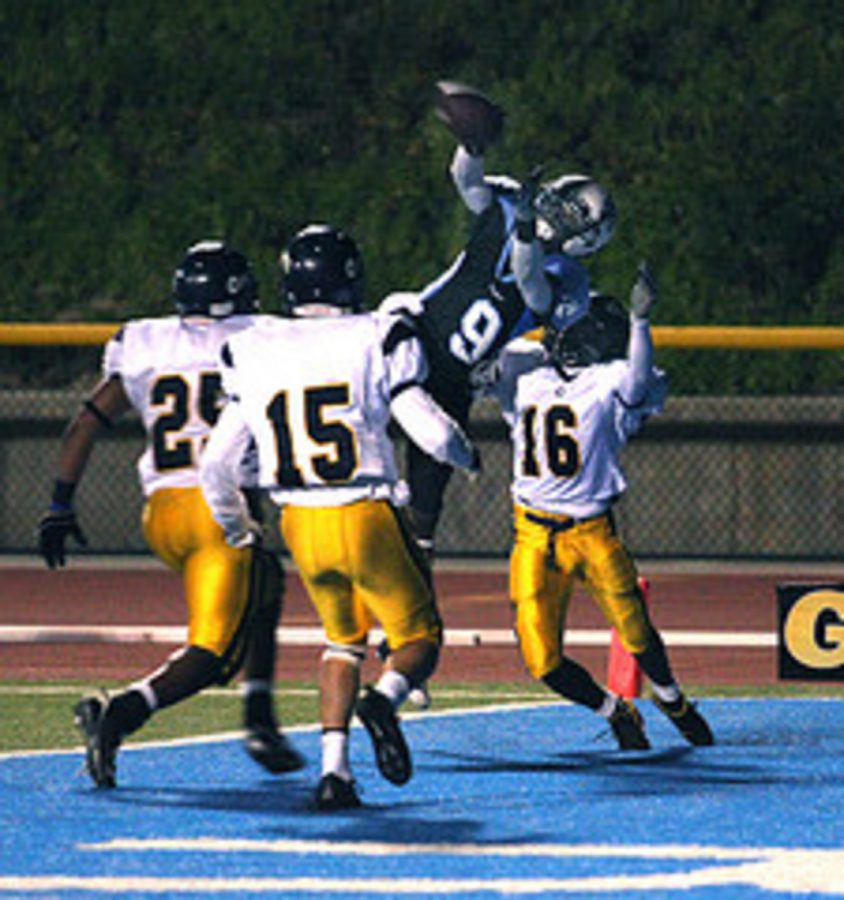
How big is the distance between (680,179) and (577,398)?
35.5ft

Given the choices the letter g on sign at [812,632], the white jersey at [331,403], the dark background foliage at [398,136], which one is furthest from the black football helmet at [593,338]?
the dark background foliage at [398,136]

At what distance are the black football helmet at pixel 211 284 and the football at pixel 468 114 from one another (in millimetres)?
1450

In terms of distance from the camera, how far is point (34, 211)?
2147 cm

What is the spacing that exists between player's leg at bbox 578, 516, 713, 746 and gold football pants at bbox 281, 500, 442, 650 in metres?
1.35

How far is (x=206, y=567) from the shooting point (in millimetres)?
8781

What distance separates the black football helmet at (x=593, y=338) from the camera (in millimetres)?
9891

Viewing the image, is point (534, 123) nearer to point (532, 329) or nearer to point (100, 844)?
point (532, 329)

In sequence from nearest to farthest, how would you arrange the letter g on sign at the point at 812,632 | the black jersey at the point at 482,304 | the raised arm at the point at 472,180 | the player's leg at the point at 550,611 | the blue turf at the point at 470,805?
the blue turf at the point at 470,805 → the player's leg at the point at 550,611 → the black jersey at the point at 482,304 → the raised arm at the point at 472,180 → the letter g on sign at the point at 812,632

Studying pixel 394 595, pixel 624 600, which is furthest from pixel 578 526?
pixel 394 595

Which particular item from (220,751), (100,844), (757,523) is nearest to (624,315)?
(220,751)

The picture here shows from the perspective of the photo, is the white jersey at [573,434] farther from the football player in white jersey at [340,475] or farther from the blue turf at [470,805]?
the football player in white jersey at [340,475]

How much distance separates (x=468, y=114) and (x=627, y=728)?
2300 millimetres

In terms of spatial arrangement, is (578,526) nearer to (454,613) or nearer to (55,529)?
(55,529)

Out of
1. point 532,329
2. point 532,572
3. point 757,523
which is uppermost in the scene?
point 532,329
